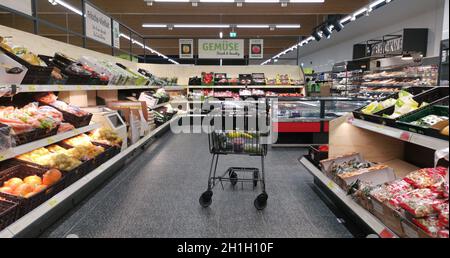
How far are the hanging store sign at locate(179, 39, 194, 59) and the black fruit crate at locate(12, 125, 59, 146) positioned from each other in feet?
26.3

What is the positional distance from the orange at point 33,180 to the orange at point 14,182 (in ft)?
Result: 0.14

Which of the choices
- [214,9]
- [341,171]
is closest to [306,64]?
[214,9]

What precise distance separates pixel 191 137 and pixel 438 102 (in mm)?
6014

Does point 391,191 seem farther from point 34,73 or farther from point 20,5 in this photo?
point 20,5

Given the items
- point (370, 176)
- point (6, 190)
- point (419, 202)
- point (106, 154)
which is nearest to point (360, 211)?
point (370, 176)

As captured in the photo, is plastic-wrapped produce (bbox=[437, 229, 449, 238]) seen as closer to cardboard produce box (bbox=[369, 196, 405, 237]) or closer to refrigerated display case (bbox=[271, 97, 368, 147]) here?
cardboard produce box (bbox=[369, 196, 405, 237])

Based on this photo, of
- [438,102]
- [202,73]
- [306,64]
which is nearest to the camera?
[438,102]

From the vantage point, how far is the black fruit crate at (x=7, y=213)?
1.96 m

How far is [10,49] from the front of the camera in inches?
103

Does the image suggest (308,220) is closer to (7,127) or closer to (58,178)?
(58,178)

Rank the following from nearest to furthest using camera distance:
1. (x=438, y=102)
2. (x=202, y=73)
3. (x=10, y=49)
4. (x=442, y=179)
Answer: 1. (x=442, y=179)
2. (x=438, y=102)
3. (x=10, y=49)
4. (x=202, y=73)

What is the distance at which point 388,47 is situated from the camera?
12.4m

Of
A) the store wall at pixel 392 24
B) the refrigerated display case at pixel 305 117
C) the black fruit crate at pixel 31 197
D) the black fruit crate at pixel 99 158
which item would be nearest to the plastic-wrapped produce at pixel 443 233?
the black fruit crate at pixel 31 197

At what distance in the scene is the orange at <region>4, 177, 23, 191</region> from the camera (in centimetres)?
239
